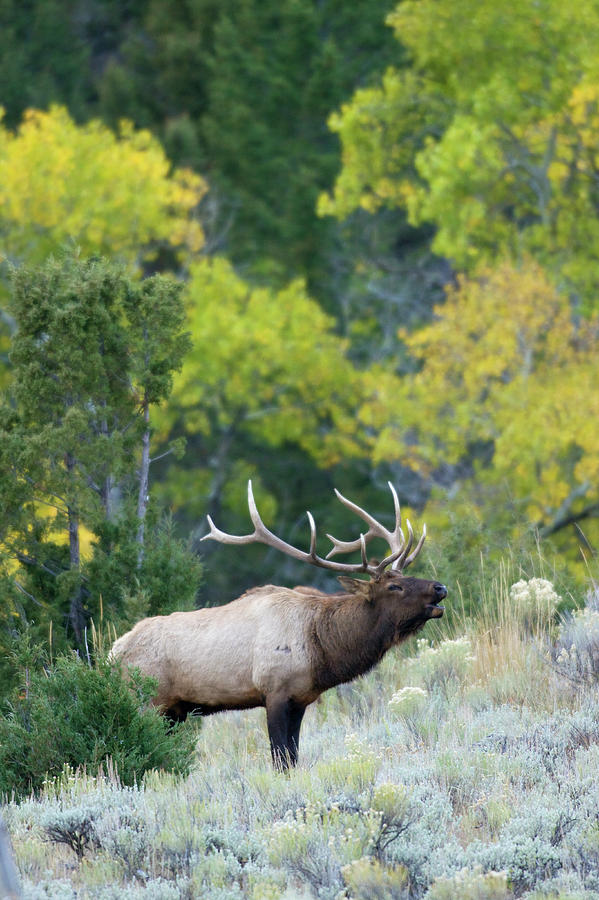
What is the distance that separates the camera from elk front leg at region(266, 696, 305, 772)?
299 inches

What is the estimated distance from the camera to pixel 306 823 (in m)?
6.00

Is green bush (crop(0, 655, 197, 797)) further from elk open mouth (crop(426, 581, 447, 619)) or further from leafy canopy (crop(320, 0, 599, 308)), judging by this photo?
leafy canopy (crop(320, 0, 599, 308))

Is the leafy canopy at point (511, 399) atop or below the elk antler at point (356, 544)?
atop

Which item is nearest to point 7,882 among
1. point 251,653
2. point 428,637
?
point 251,653

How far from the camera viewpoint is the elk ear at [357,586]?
26.9 feet

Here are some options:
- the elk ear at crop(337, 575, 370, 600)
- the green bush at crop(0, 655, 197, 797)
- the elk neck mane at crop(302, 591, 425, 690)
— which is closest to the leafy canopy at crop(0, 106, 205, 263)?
the elk ear at crop(337, 575, 370, 600)

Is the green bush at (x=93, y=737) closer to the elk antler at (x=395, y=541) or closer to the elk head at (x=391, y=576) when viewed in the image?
the elk head at (x=391, y=576)

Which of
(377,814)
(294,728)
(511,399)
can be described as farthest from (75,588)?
(511,399)

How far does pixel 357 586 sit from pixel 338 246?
26.5 m

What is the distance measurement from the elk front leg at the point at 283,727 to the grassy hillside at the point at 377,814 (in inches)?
4.8

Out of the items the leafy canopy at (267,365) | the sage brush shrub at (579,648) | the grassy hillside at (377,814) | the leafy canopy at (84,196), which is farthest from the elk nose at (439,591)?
the leafy canopy at (267,365)

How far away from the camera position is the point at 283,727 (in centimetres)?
768

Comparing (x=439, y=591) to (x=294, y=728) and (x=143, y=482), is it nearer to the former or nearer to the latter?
(x=294, y=728)

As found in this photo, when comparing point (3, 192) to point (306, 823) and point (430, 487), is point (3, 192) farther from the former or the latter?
point (306, 823)
